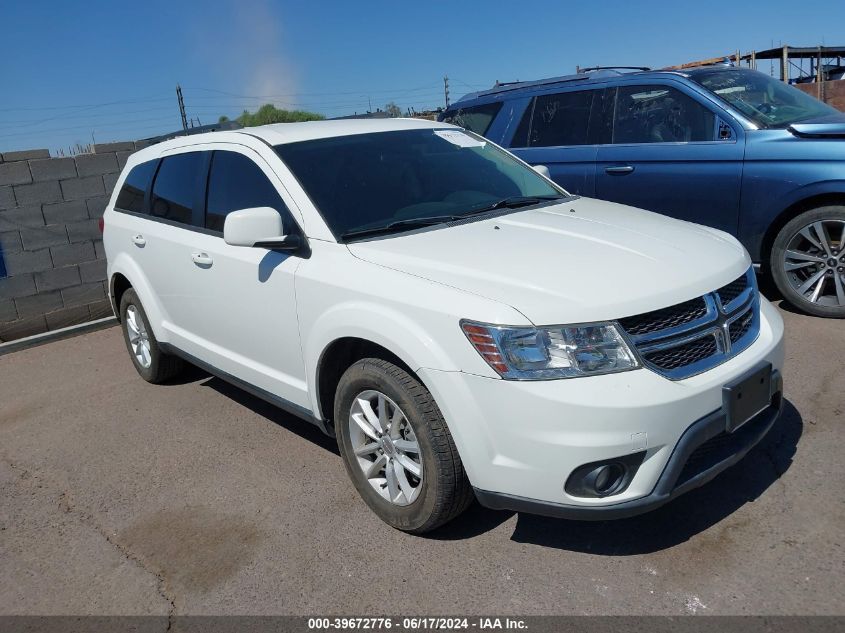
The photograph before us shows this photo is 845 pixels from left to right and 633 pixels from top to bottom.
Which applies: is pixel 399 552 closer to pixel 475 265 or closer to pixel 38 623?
pixel 475 265

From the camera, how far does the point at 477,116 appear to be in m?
7.39

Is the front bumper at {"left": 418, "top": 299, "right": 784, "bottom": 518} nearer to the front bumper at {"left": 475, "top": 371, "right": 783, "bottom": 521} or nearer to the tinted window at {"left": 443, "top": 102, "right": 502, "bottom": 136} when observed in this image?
the front bumper at {"left": 475, "top": 371, "right": 783, "bottom": 521}

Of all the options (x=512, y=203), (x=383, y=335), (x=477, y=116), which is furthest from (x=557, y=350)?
(x=477, y=116)

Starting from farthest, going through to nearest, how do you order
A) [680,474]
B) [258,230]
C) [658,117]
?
1. [658,117]
2. [258,230]
3. [680,474]

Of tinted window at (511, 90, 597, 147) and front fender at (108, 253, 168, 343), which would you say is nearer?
front fender at (108, 253, 168, 343)

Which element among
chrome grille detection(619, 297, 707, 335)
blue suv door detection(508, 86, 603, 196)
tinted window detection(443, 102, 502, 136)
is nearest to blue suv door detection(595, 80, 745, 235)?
blue suv door detection(508, 86, 603, 196)

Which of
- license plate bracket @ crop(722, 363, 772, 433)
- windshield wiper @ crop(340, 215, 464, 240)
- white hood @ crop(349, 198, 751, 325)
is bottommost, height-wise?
license plate bracket @ crop(722, 363, 772, 433)

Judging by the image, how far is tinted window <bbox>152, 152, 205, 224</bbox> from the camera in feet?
14.6

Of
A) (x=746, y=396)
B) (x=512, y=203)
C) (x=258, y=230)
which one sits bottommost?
(x=746, y=396)

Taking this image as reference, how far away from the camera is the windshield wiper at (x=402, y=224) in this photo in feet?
11.2

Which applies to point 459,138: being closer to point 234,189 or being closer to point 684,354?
point 234,189

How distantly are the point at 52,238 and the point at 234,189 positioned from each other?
4.02 metres

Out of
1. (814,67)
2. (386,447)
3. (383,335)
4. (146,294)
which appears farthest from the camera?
(814,67)

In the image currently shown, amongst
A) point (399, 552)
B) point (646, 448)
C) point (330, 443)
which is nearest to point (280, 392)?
point (330, 443)
